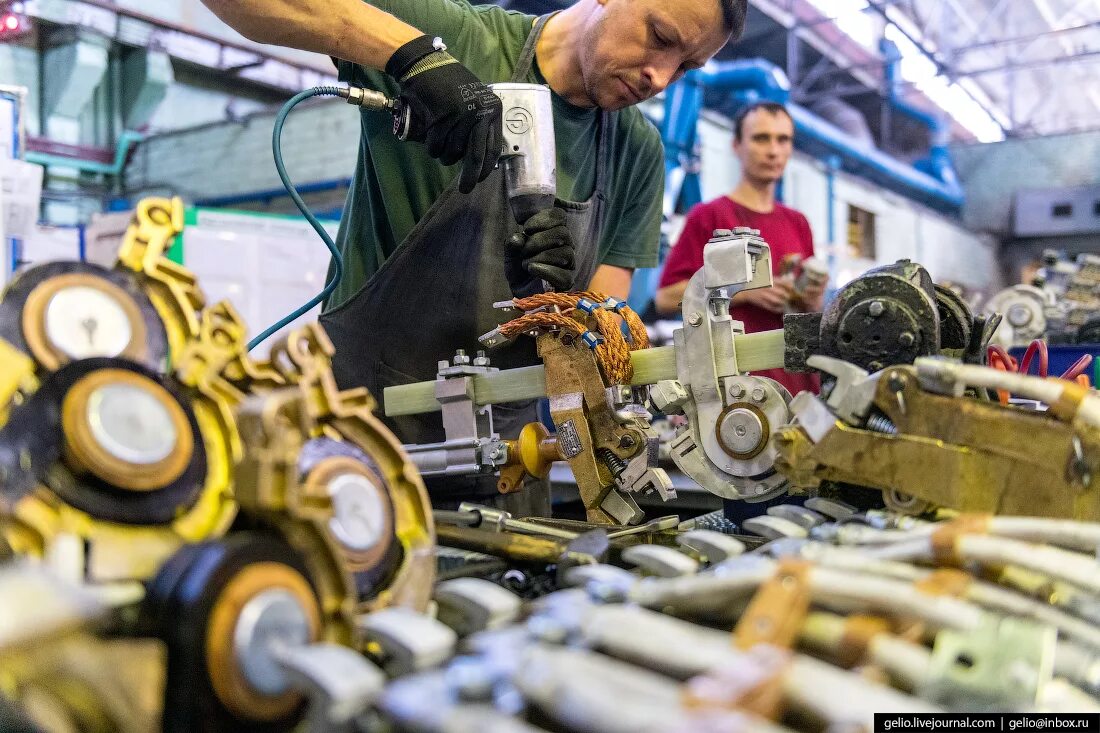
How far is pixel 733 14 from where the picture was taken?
1722 mm

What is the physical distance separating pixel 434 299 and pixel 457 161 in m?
0.29

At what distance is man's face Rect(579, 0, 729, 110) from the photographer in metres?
1.68

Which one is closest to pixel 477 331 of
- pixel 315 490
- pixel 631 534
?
pixel 631 534

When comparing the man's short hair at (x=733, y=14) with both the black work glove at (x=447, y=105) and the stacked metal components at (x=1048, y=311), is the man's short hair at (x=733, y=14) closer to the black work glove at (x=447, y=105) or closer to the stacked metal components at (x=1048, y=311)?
the black work glove at (x=447, y=105)

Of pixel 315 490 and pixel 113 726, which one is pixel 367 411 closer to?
pixel 315 490

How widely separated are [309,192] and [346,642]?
526 cm

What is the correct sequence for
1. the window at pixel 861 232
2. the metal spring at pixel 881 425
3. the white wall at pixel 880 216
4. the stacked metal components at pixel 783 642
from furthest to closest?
the window at pixel 861 232, the white wall at pixel 880 216, the metal spring at pixel 881 425, the stacked metal components at pixel 783 642

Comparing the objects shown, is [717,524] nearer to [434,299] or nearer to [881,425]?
[881,425]

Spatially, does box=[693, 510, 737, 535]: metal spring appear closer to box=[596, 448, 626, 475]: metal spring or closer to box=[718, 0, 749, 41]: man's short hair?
box=[596, 448, 626, 475]: metal spring

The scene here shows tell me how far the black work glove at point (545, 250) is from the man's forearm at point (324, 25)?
1.19ft

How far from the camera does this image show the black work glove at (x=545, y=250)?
152 centimetres

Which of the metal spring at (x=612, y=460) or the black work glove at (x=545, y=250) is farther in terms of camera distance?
the black work glove at (x=545, y=250)

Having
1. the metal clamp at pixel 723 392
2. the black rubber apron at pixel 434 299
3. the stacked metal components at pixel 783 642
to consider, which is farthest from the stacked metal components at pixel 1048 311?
the stacked metal components at pixel 783 642

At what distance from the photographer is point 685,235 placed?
280 centimetres
